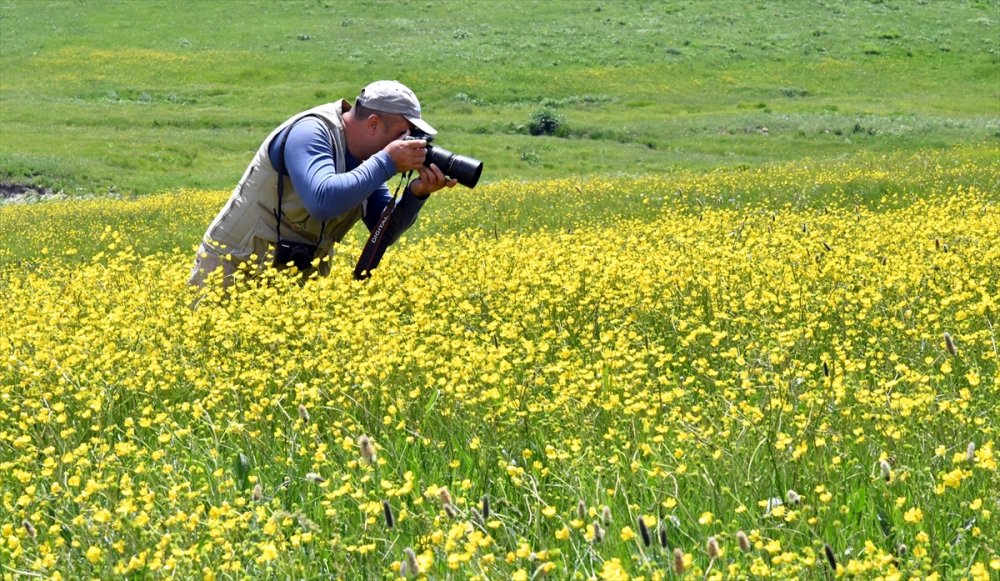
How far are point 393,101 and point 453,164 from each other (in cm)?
47

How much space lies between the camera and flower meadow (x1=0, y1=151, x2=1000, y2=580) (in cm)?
302

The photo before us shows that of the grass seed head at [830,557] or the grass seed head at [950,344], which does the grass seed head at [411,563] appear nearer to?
the grass seed head at [830,557]

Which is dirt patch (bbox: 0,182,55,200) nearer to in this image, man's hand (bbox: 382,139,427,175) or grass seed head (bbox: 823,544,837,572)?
man's hand (bbox: 382,139,427,175)

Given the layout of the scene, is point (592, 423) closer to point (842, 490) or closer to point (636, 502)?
point (636, 502)

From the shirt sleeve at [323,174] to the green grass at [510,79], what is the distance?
21.1 meters

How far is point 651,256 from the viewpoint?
22.0 feet

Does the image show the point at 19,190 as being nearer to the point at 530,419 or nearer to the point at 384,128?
the point at 384,128

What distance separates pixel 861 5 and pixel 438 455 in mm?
68467

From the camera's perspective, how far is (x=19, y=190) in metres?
27.9

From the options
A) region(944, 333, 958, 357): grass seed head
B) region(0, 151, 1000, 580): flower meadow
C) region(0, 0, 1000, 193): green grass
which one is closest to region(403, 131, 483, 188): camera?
region(0, 151, 1000, 580): flower meadow

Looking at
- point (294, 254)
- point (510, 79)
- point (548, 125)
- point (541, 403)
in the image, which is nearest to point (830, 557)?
point (541, 403)

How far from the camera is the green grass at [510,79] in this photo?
3206 centimetres

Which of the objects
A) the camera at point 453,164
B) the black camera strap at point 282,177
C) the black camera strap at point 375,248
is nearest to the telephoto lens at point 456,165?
the camera at point 453,164

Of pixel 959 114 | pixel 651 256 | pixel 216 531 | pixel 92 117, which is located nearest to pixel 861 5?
pixel 959 114
